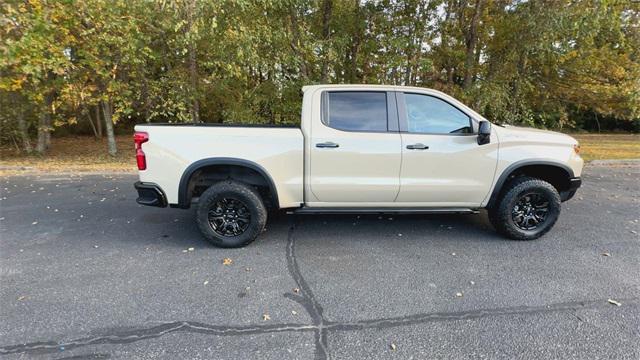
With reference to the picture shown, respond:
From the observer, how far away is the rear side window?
3754 mm

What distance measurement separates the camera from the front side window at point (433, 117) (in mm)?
3783

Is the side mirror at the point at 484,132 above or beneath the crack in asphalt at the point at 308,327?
above

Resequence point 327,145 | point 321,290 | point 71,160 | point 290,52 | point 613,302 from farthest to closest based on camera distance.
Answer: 1. point 71,160
2. point 290,52
3. point 327,145
4. point 321,290
5. point 613,302

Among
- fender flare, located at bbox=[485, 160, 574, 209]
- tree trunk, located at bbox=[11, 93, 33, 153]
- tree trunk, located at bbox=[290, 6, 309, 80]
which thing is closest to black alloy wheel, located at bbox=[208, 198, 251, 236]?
fender flare, located at bbox=[485, 160, 574, 209]

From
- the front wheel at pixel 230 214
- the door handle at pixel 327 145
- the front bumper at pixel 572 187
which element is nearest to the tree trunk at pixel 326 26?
the door handle at pixel 327 145

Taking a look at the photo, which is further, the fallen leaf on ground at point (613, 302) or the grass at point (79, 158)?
the grass at point (79, 158)

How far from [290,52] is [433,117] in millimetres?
5079

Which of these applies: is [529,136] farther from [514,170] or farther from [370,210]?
[370,210]

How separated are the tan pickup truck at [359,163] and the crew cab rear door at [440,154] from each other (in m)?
0.01

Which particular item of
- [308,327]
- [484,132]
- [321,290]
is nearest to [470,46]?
[484,132]

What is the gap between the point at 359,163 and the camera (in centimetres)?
369

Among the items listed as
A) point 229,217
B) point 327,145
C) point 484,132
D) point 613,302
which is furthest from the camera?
point 229,217

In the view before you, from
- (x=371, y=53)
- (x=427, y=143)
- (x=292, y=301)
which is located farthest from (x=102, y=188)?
(x=371, y=53)

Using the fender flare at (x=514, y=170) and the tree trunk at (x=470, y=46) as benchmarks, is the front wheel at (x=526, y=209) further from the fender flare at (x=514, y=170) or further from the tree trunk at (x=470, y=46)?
the tree trunk at (x=470, y=46)
